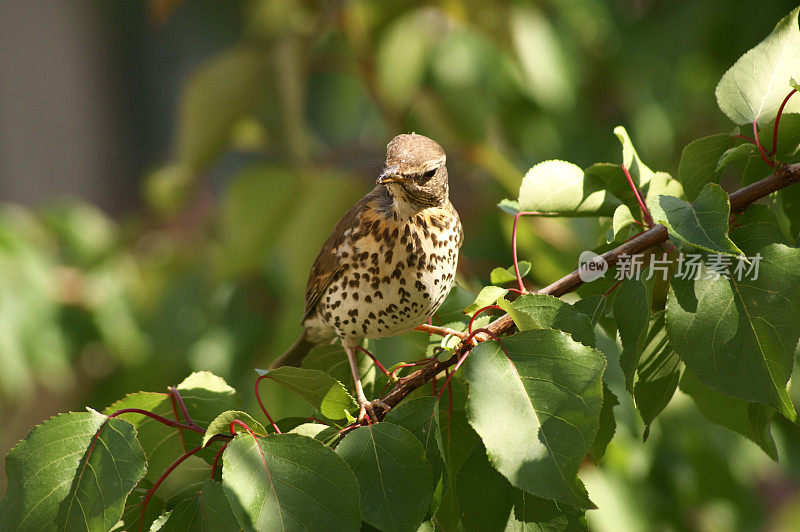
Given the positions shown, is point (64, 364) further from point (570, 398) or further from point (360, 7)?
point (570, 398)

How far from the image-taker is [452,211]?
133cm

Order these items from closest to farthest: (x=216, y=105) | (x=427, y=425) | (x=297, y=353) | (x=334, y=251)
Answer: (x=427, y=425), (x=334, y=251), (x=297, y=353), (x=216, y=105)

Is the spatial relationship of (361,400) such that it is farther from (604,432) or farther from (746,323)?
(746,323)

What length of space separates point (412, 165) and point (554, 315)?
0.33 metres

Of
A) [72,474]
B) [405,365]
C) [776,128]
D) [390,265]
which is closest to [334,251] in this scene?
[390,265]

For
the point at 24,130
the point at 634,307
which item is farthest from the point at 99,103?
the point at 634,307

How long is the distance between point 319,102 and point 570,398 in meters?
5.58

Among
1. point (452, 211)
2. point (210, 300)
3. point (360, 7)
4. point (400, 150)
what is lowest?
point (210, 300)

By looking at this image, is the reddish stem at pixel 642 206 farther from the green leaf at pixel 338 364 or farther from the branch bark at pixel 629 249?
the green leaf at pixel 338 364

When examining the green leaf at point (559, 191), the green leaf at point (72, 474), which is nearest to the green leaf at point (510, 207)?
the green leaf at point (559, 191)

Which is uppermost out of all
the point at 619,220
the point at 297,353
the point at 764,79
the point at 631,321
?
the point at 764,79

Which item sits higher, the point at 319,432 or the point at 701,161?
the point at 701,161

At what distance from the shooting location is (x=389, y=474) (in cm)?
88

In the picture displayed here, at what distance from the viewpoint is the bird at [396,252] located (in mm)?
1154
